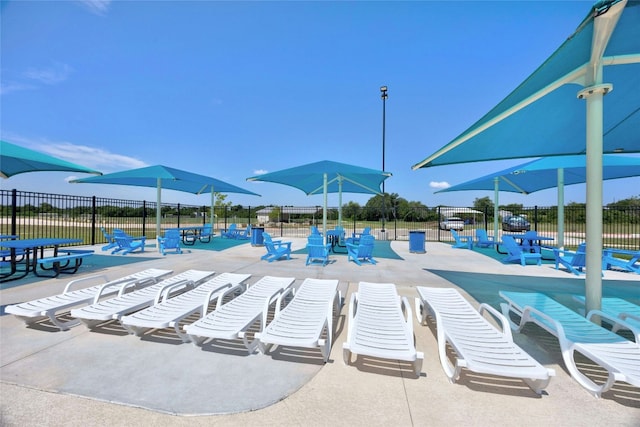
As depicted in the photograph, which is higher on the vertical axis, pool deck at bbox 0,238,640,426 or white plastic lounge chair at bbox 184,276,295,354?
white plastic lounge chair at bbox 184,276,295,354

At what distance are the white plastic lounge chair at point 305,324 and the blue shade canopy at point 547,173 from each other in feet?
28.2

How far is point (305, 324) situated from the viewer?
2844 mm

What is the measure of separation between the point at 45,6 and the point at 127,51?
1.92 meters

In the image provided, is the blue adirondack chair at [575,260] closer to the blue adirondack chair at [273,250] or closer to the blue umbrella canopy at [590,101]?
the blue umbrella canopy at [590,101]

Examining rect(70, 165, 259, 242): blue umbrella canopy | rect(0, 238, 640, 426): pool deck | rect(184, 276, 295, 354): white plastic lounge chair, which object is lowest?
rect(0, 238, 640, 426): pool deck

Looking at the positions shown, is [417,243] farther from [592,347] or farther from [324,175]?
[592,347]

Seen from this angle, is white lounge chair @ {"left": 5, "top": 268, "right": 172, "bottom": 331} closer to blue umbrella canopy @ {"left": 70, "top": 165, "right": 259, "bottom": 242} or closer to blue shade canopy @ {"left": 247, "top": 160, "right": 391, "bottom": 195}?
blue shade canopy @ {"left": 247, "top": 160, "right": 391, "bottom": 195}

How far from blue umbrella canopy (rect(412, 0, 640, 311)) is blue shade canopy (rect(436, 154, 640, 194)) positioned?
3.52 m

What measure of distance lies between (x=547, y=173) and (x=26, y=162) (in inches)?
655

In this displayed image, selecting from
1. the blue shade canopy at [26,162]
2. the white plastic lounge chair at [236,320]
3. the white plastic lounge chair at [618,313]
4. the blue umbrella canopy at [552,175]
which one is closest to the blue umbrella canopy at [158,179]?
the blue shade canopy at [26,162]

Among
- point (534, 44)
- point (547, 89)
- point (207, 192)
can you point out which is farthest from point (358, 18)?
point (207, 192)

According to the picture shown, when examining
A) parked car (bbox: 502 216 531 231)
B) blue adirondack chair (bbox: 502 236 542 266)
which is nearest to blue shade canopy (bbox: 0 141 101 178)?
blue adirondack chair (bbox: 502 236 542 266)

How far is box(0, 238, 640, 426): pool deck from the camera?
1.81 meters

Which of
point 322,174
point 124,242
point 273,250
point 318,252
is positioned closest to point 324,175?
point 322,174
